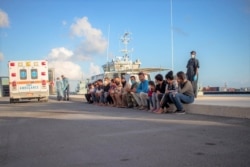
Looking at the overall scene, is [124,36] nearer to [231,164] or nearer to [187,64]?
[187,64]

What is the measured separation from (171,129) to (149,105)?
5.75 metres

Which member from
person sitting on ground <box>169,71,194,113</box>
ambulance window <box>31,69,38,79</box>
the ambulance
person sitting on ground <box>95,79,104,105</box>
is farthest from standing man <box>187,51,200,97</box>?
ambulance window <box>31,69,38,79</box>

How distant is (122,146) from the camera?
5605 millimetres

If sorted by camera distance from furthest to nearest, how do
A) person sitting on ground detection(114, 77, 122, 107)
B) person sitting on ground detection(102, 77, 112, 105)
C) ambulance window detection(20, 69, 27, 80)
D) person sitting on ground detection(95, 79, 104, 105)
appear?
ambulance window detection(20, 69, 27, 80)
person sitting on ground detection(95, 79, 104, 105)
person sitting on ground detection(102, 77, 112, 105)
person sitting on ground detection(114, 77, 122, 107)

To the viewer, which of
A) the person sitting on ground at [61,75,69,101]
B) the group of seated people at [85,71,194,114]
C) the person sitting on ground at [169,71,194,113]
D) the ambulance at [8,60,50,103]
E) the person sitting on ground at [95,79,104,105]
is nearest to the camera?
the person sitting on ground at [169,71,194,113]

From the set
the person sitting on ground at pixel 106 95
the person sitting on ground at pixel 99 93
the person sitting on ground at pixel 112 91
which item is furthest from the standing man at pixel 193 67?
the person sitting on ground at pixel 99 93

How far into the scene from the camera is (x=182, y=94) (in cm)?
1110

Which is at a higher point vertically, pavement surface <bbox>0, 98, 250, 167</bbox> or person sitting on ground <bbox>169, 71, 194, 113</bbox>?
person sitting on ground <bbox>169, 71, 194, 113</bbox>

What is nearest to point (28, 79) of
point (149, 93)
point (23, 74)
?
point (23, 74)

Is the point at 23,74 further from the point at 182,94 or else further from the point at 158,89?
the point at 182,94

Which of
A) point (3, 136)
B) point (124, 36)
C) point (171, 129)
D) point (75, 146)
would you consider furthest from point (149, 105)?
point (124, 36)

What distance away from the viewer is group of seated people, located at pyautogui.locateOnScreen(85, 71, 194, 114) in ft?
36.6

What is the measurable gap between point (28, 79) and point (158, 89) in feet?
47.5

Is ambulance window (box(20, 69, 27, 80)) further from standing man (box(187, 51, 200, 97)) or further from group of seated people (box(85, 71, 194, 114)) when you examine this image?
standing man (box(187, 51, 200, 97))
